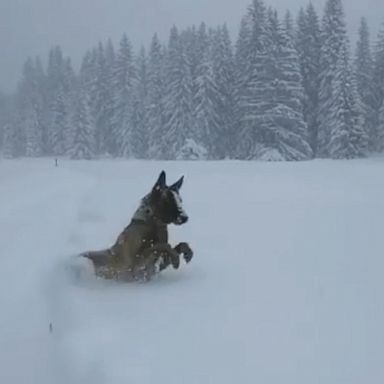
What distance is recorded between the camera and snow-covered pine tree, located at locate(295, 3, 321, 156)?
175 ft

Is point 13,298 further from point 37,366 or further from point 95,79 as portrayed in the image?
point 95,79

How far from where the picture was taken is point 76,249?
25.1 ft

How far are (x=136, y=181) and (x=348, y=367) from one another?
1528 centimetres

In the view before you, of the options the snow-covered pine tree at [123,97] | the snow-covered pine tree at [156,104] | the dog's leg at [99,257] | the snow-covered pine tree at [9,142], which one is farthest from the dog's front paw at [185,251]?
the snow-covered pine tree at [9,142]

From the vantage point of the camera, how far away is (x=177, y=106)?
197 ft

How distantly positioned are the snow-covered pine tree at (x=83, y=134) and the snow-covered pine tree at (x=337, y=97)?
32931 mm

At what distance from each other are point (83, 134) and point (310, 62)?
3199 cm

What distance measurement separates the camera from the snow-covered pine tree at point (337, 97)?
155ft

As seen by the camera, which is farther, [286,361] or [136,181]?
[136,181]

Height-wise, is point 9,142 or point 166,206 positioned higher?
point 9,142

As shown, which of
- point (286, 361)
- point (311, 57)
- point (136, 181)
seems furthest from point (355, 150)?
point (286, 361)

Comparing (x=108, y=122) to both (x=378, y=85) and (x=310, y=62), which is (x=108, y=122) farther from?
(x=378, y=85)

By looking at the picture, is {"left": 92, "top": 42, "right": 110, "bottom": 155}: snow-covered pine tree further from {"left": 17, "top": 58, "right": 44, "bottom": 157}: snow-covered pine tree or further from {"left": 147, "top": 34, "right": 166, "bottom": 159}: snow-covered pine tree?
{"left": 17, "top": 58, "right": 44, "bottom": 157}: snow-covered pine tree

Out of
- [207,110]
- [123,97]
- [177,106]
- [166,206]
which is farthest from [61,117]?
[166,206]
